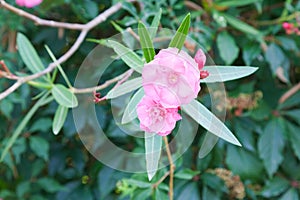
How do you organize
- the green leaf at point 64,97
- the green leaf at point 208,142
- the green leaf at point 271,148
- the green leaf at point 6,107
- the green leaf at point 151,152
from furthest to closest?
the green leaf at point 271,148 → the green leaf at point 6,107 → the green leaf at point 64,97 → the green leaf at point 208,142 → the green leaf at point 151,152

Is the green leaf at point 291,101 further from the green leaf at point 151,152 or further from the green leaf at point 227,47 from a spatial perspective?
the green leaf at point 151,152

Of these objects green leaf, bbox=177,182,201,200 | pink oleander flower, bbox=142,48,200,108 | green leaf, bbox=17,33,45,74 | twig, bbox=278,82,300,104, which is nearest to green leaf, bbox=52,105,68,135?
green leaf, bbox=17,33,45,74

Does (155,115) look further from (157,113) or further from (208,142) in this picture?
(208,142)

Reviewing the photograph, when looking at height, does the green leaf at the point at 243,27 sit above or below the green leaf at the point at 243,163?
above

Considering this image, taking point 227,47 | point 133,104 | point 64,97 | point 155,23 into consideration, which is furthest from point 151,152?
point 227,47

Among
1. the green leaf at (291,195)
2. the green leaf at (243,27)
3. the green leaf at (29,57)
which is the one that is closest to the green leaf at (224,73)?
the green leaf at (29,57)

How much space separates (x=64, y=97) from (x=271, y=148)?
25.6 inches

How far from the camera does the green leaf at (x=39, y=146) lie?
1334 mm

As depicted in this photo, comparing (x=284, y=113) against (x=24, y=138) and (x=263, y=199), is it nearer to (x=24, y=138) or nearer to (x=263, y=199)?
(x=263, y=199)

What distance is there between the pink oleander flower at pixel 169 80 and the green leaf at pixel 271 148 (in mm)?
813

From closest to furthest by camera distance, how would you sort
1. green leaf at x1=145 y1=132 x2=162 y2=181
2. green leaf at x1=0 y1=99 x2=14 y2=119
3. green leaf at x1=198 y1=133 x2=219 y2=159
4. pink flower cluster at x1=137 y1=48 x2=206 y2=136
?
pink flower cluster at x1=137 y1=48 x2=206 y2=136, green leaf at x1=145 y1=132 x2=162 y2=181, green leaf at x1=198 y1=133 x2=219 y2=159, green leaf at x1=0 y1=99 x2=14 y2=119

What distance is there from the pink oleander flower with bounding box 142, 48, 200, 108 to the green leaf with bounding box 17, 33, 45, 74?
515 millimetres

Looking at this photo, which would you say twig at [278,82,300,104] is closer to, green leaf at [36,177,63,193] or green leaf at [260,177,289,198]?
green leaf at [260,177,289,198]

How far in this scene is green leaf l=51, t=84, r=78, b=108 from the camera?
926 millimetres
